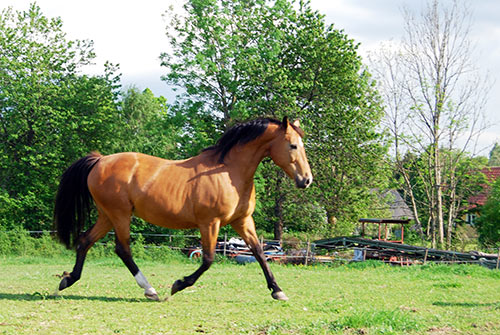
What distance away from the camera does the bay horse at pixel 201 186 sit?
6723mm

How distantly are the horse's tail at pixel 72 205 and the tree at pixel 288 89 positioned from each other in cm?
1414

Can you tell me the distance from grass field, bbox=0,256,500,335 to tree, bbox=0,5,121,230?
13557 millimetres

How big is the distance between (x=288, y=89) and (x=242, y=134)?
A: 48.8 ft

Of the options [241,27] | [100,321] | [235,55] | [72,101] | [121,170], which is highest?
[241,27]

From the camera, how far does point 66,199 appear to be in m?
7.56

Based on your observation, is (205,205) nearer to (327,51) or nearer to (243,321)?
(243,321)

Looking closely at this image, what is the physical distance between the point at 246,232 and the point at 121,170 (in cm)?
198

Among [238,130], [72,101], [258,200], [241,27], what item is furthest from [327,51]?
[238,130]

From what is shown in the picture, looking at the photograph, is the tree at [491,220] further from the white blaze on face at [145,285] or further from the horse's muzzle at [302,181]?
the white blaze on face at [145,285]

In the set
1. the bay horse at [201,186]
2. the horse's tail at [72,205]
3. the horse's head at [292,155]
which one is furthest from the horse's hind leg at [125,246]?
the horse's head at [292,155]

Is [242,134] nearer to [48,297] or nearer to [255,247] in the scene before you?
[255,247]

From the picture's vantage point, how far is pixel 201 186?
6.73 meters

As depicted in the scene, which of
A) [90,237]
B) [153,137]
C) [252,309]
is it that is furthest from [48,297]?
[153,137]

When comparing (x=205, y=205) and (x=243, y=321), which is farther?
(x=205, y=205)
